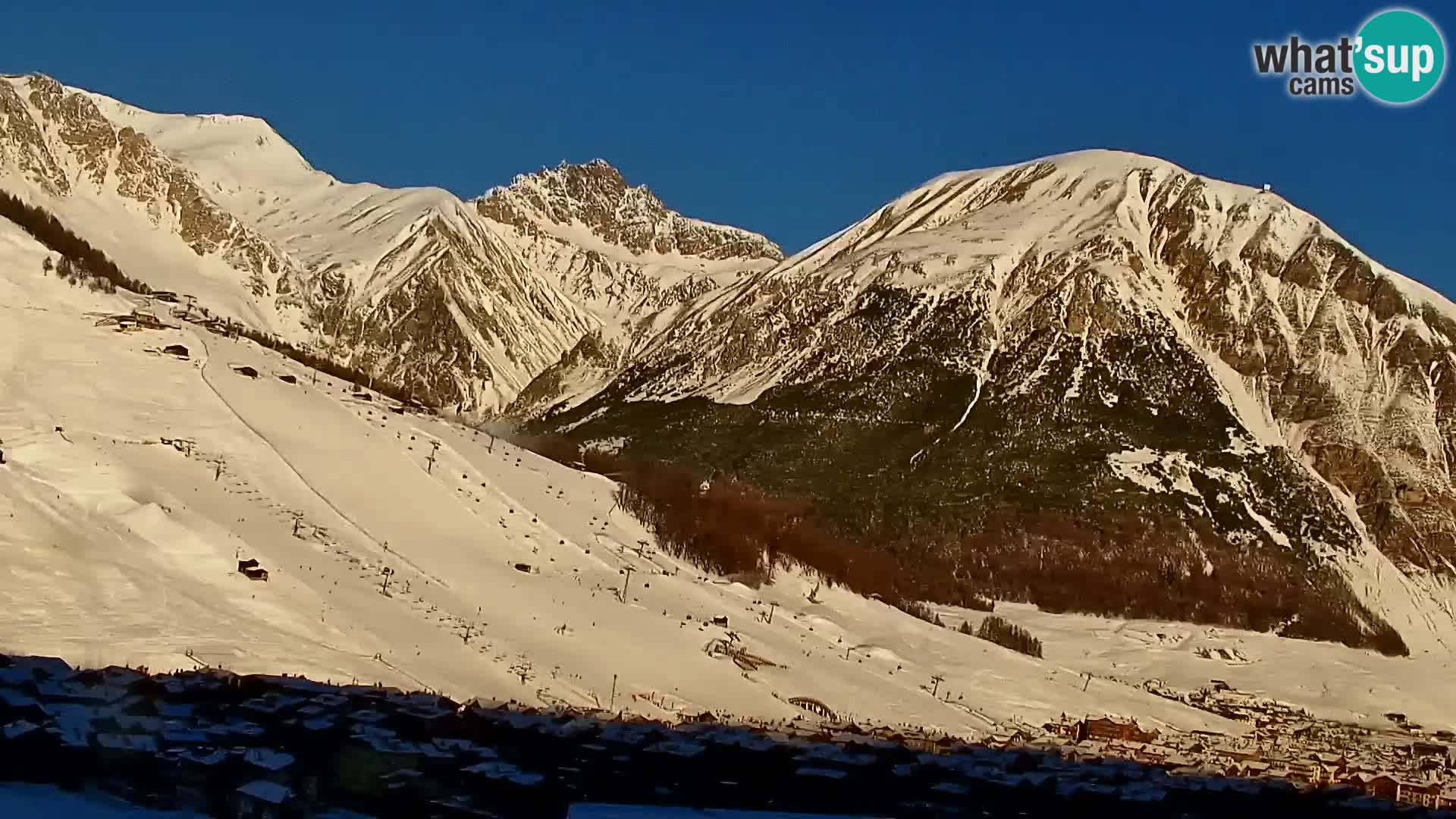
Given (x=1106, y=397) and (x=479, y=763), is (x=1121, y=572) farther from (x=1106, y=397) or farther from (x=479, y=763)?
(x=479, y=763)

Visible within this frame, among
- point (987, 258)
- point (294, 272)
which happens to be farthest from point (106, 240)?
point (987, 258)

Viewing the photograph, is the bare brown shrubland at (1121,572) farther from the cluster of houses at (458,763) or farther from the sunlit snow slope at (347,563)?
the cluster of houses at (458,763)

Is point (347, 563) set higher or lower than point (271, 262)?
lower

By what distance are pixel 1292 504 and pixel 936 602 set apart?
51.9m

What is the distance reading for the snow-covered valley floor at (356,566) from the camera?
22719mm

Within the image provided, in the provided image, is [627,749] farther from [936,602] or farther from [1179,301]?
[1179,301]

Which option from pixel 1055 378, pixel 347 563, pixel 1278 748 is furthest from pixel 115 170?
pixel 1278 748

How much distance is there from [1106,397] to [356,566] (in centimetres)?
8930

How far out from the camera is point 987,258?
12788 cm

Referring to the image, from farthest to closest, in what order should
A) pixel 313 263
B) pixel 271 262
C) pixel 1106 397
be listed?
1. pixel 313 263
2. pixel 271 262
3. pixel 1106 397

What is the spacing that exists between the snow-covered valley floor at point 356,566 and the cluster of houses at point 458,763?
430 centimetres

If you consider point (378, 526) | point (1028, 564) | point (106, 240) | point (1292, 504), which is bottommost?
point (378, 526)

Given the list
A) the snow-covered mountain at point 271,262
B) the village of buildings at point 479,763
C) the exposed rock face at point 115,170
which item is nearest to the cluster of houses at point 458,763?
the village of buildings at point 479,763

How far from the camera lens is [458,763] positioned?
553 inches
